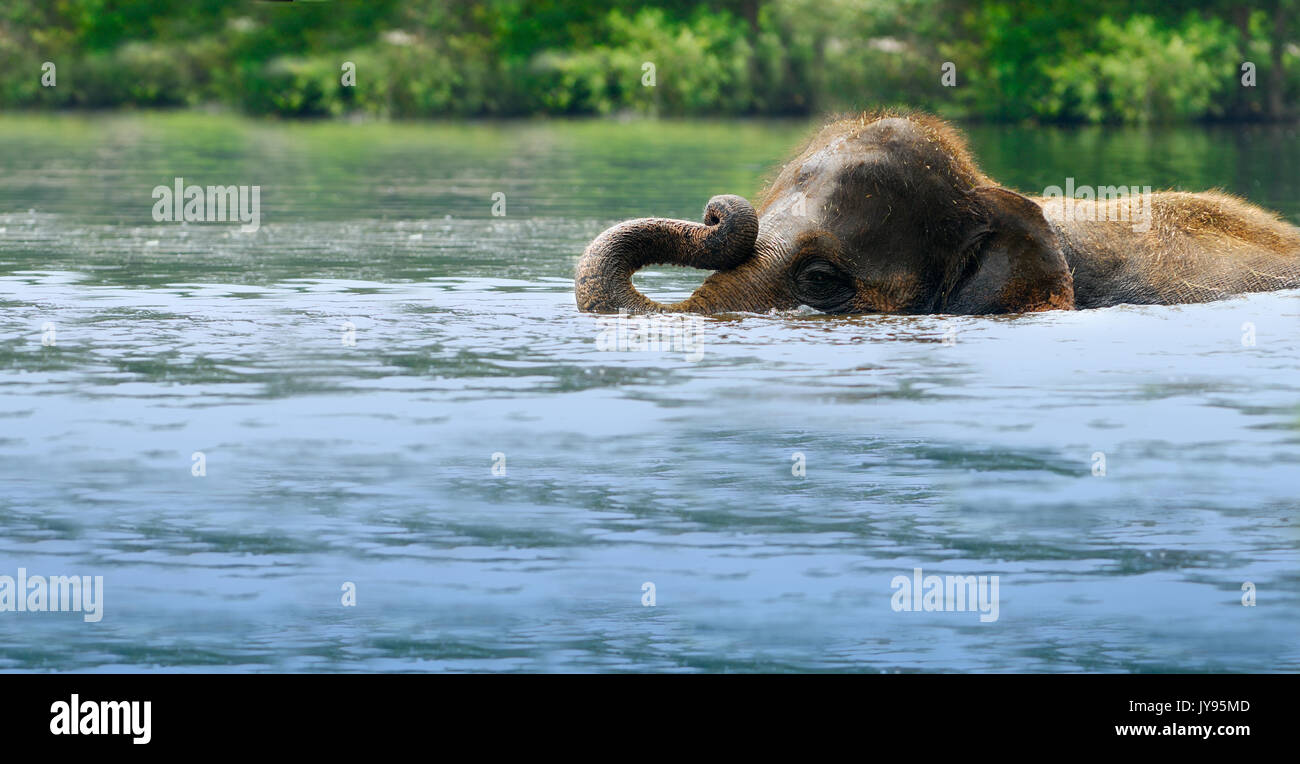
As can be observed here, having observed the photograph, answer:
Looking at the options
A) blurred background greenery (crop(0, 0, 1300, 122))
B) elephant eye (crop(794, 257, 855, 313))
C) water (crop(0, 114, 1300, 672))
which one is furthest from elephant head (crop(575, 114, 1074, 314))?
blurred background greenery (crop(0, 0, 1300, 122))

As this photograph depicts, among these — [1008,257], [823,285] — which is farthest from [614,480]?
[1008,257]

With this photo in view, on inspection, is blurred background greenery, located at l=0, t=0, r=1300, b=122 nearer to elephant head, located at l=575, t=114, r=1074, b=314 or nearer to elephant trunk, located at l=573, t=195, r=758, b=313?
elephant head, located at l=575, t=114, r=1074, b=314

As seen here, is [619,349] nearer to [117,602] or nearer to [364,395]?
[364,395]

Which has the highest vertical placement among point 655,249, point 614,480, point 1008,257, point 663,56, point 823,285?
point 663,56

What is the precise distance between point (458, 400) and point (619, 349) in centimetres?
215

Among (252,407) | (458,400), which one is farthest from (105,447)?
(458,400)

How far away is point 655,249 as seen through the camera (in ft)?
49.2

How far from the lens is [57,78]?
8825cm

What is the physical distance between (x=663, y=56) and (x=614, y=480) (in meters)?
74.5

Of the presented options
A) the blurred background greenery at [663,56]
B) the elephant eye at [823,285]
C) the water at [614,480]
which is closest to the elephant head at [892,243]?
the elephant eye at [823,285]

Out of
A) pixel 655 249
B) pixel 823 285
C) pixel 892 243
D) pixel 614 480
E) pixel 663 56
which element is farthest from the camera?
pixel 663 56

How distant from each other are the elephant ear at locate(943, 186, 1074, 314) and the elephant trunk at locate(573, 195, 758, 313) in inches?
73.0

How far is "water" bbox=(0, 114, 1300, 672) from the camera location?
7.57m

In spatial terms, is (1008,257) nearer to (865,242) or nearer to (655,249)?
(865,242)
